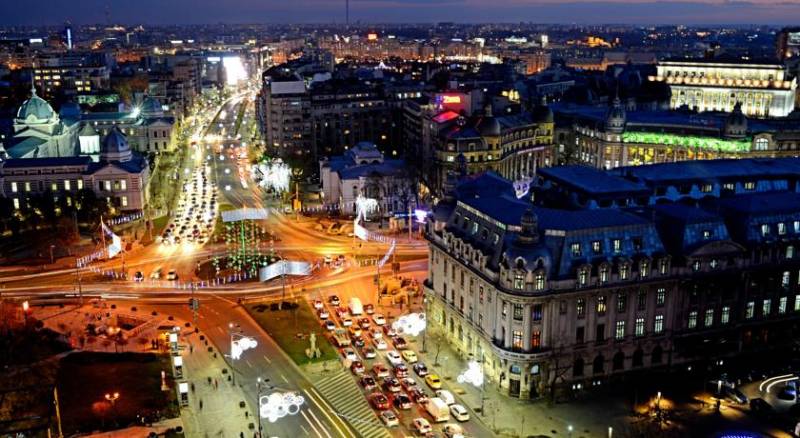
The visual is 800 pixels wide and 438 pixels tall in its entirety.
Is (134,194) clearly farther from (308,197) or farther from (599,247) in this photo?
(599,247)

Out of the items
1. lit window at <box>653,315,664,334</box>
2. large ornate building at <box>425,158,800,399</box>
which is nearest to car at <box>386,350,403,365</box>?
large ornate building at <box>425,158,800,399</box>

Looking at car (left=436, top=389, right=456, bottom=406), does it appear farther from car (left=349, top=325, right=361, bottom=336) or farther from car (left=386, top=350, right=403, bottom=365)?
car (left=349, top=325, right=361, bottom=336)

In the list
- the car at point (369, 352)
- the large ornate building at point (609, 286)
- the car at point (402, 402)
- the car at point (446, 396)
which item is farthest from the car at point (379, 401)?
the large ornate building at point (609, 286)

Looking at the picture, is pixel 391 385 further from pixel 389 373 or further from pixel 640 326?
pixel 640 326

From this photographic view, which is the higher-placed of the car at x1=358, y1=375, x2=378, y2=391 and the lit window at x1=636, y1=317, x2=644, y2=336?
the lit window at x1=636, y1=317, x2=644, y2=336

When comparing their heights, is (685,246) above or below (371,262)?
above

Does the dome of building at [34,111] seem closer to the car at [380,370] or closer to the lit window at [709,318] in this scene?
the car at [380,370]

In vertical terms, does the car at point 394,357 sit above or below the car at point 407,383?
above

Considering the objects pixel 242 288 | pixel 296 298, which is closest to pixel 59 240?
pixel 242 288
